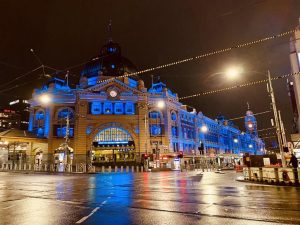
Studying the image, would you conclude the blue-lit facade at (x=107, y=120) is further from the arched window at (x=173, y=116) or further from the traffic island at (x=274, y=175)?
the traffic island at (x=274, y=175)

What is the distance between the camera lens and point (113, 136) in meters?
60.4

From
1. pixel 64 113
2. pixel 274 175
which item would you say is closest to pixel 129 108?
pixel 64 113

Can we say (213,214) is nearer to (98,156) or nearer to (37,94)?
(98,156)

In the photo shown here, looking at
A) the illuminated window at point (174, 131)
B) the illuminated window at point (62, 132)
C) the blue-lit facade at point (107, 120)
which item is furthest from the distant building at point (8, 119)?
the illuminated window at point (174, 131)

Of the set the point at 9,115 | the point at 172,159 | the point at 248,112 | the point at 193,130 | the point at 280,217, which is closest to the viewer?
the point at 280,217

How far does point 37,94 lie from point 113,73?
64.5 feet

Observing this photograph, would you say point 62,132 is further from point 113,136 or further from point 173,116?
point 173,116

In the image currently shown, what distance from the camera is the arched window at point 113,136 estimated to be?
59719 millimetres

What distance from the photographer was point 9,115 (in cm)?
13988

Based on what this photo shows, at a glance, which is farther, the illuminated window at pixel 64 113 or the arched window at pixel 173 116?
the arched window at pixel 173 116

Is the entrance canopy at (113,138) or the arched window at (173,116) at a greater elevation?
the arched window at (173,116)

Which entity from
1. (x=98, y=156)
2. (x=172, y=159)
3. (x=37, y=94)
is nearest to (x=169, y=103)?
(x=172, y=159)

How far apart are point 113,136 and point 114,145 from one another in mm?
2209

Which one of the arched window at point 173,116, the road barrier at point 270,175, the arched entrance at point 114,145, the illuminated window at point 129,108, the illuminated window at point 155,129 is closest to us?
the road barrier at point 270,175
